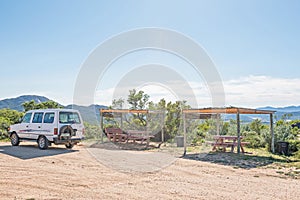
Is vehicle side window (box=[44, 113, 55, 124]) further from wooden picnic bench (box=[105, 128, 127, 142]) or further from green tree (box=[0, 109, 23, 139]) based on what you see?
green tree (box=[0, 109, 23, 139])

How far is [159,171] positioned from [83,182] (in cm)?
230

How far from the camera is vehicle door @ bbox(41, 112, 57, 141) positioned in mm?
11648

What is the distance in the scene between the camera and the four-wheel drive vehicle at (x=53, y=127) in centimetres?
1165

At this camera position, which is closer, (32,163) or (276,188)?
(276,188)

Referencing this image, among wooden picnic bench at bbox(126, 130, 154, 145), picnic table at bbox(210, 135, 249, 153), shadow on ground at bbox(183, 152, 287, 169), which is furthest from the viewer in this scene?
wooden picnic bench at bbox(126, 130, 154, 145)

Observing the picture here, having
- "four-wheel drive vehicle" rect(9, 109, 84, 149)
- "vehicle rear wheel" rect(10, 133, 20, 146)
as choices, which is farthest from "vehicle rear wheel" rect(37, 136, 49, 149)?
"vehicle rear wheel" rect(10, 133, 20, 146)

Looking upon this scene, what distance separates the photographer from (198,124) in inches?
773

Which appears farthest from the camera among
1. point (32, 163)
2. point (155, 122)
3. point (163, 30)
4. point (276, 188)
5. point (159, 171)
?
point (155, 122)

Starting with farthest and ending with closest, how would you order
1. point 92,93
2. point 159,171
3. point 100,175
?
point 92,93 → point 159,171 → point 100,175

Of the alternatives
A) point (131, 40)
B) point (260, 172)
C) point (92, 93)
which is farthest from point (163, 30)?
point (260, 172)

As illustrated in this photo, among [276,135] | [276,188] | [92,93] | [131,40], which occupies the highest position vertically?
[131,40]

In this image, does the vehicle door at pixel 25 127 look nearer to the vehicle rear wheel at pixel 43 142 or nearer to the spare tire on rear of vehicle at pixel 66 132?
the vehicle rear wheel at pixel 43 142

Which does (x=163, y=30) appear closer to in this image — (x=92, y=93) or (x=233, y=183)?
(x=92, y=93)

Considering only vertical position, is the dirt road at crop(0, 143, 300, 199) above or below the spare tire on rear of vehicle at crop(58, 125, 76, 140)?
below
